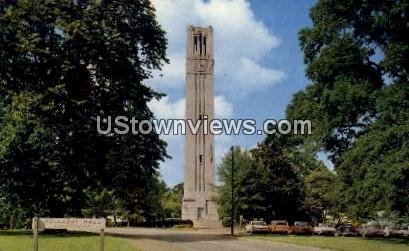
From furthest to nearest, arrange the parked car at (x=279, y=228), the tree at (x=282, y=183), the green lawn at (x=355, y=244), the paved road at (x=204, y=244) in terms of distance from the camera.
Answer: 1. the tree at (x=282, y=183)
2. the parked car at (x=279, y=228)
3. the green lawn at (x=355, y=244)
4. the paved road at (x=204, y=244)

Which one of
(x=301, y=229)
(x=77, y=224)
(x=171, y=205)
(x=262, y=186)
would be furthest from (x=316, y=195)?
(x=77, y=224)

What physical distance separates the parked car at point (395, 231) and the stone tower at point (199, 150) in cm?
3595

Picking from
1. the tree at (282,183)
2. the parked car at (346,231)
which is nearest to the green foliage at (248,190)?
the tree at (282,183)

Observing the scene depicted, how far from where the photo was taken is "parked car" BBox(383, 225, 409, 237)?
49.7 meters

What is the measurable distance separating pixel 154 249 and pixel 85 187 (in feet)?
36.1

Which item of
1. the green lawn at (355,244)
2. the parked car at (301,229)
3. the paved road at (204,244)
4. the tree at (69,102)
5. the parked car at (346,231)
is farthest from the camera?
the parked car at (301,229)

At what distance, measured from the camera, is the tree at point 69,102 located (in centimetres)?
3222

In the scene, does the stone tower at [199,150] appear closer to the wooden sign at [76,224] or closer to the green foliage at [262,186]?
the green foliage at [262,186]

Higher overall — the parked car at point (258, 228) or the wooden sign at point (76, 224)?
the wooden sign at point (76, 224)

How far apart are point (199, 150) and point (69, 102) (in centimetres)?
5442

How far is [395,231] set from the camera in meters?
50.5

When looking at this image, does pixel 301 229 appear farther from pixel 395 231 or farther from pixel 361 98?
pixel 361 98

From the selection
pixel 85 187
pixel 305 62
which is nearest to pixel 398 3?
pixel 305 62

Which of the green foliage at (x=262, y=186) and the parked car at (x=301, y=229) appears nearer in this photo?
the parked car at (x=301, y=229)
